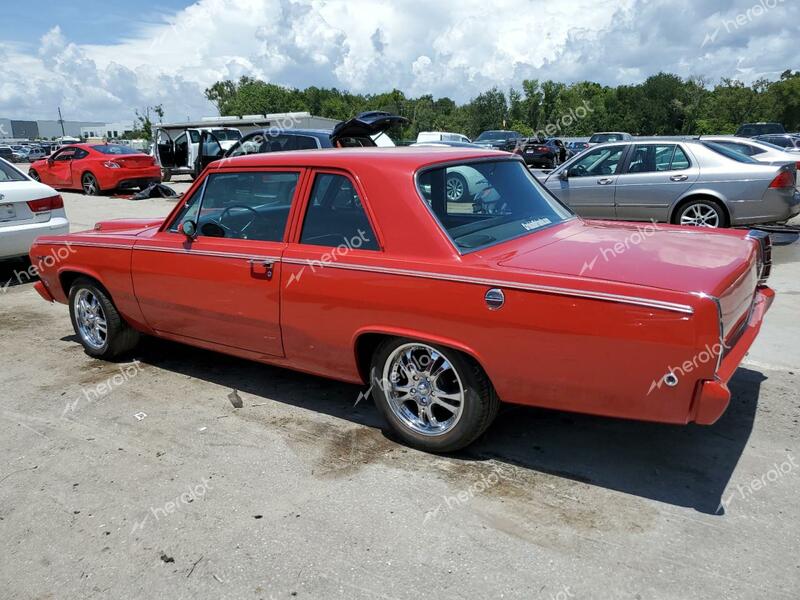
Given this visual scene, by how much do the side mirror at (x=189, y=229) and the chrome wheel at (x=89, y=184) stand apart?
15900 mm

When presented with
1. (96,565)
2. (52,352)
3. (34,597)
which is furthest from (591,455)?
(52,352)

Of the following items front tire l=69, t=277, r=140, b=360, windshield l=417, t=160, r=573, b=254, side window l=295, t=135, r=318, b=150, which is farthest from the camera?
side window l=295, t=135, r=318, b=150

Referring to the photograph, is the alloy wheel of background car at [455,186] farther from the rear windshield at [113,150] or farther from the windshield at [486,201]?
the rear windshield at [113,150]

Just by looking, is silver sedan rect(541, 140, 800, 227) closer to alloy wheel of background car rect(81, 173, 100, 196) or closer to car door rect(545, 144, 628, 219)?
car door rect(545, 144, 628, 219)

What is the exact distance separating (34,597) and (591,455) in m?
2.70

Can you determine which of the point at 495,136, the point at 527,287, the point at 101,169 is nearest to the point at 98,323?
the point at 527,287

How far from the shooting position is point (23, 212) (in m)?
7.87

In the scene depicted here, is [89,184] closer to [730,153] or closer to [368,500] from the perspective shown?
[730,153]

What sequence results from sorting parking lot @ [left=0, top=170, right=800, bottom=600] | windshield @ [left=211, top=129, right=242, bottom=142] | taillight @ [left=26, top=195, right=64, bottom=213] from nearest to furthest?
parking lot @ [left=0, top=170, right=800, bottom=600], taillight @ [left=26, top=195, right=64, bottom=213], windshield @ [left=211, top=129, right=242, bottom=142]

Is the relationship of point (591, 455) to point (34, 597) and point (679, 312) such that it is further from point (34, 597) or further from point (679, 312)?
point (34, 597)

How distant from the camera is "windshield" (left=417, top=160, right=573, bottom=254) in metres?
3.55

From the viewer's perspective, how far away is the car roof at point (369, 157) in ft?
11.8

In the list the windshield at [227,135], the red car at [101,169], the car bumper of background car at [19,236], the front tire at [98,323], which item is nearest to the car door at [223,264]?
the front tire at [98,323]

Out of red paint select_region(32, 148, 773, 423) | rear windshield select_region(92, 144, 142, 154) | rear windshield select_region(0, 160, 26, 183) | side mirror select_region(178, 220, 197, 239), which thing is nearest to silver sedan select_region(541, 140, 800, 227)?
red paint select_region(32, 148, 773, 423)
